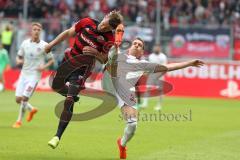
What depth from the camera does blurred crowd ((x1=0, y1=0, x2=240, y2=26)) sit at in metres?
33.7

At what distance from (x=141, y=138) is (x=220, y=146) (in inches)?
86.7

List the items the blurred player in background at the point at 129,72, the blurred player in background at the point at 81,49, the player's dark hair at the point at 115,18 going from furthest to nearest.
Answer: the blurred player in background at the point at 81,49 < the blurred player in background at the point at 129,72 < the player's dark hair at the point at 115,18

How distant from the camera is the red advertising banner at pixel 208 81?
1192 inches

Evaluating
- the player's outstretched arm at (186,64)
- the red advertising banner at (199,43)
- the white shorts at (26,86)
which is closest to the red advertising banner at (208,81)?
the red advertising banner at (199,43)

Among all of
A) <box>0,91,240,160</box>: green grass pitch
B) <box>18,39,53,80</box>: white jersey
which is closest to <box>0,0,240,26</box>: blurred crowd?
<box>0,91,240,160</box>: green grass pitch

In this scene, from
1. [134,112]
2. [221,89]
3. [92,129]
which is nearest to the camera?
[134,112]

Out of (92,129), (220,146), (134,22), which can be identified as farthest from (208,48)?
(220,146)

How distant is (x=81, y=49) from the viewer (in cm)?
1244

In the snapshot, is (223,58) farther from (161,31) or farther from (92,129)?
(92,129)

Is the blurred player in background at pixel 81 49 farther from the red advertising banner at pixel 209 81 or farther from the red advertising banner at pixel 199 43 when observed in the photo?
the red advertising banner at pixel 199 43

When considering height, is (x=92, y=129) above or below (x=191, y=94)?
above

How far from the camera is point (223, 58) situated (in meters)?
31.4

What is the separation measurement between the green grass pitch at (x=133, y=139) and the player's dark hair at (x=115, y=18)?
238cm

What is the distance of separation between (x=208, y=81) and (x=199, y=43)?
82.8 inches
